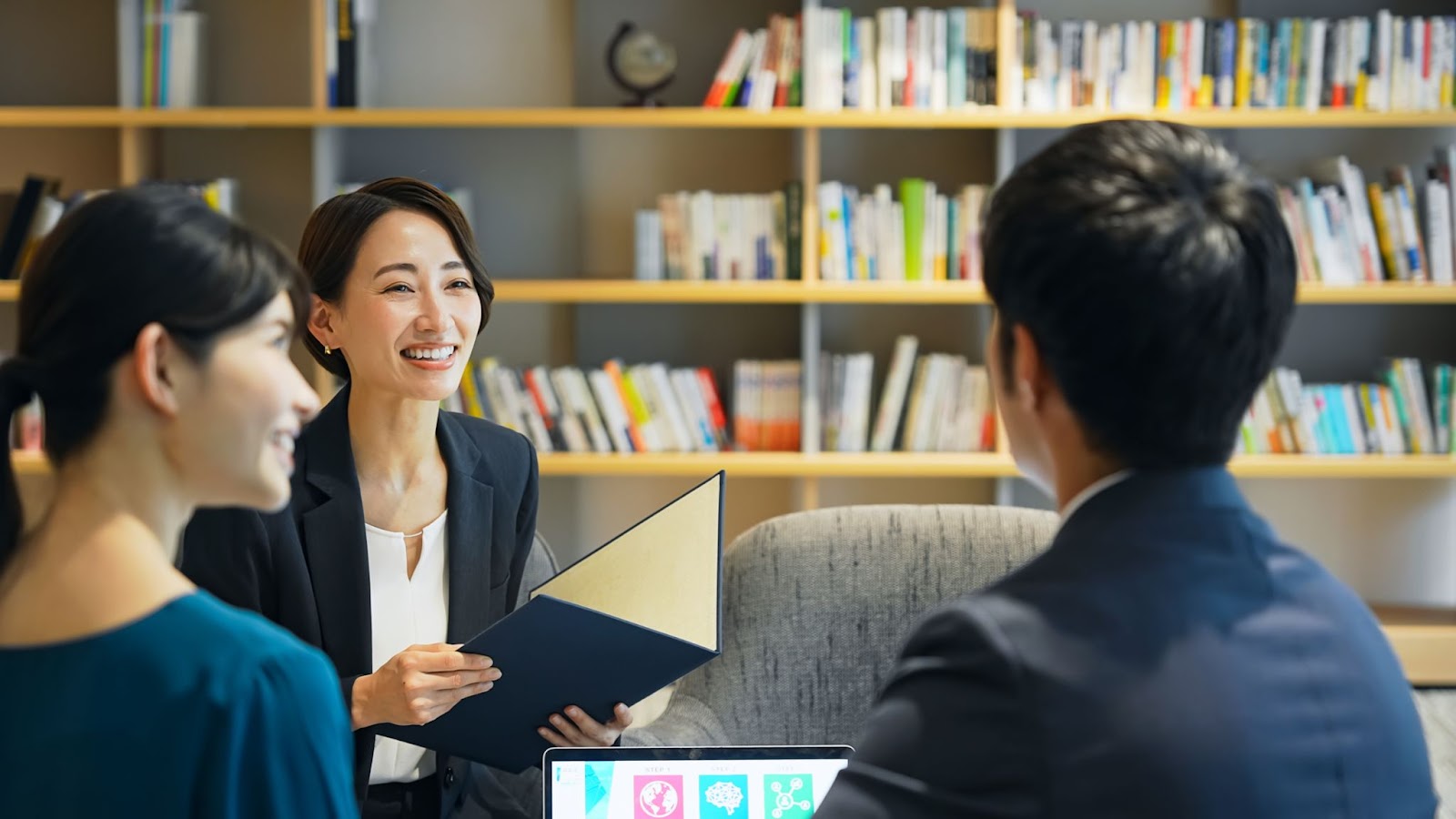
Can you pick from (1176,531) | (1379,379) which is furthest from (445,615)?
(1379,379)

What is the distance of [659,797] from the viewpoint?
1.45 meters

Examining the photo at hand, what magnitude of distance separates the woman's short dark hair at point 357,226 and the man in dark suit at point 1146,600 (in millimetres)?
1024

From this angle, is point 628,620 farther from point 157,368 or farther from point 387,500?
point 157,368

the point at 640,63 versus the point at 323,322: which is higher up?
the point at 640,63

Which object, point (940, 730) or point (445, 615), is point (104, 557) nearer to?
point (940, 730)

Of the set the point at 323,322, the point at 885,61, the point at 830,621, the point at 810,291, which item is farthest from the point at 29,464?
the point at 830,621

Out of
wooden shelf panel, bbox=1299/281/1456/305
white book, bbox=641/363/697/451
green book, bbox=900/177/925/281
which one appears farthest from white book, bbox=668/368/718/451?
wooden shelf panel, bbox=1299/281/1456/305

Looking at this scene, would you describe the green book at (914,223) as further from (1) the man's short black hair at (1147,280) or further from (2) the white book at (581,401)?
(1) the man's short black hair at (1147,280)

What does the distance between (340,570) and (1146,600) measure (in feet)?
3.66

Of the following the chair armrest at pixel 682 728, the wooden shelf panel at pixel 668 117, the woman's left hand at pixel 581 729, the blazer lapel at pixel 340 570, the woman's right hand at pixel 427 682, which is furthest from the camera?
the wooden shelf panel at pixel 668 117

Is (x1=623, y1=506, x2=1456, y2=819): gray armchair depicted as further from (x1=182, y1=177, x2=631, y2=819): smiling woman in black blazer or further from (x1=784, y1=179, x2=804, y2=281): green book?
(x1=784, y1=179, x2=804, y2=281): green book

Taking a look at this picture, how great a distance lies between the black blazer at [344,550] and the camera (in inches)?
62.6

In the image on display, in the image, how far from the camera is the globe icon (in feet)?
4.76

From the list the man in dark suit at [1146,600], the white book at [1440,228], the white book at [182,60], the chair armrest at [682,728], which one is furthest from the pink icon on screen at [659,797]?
the white book at [1440,228]
